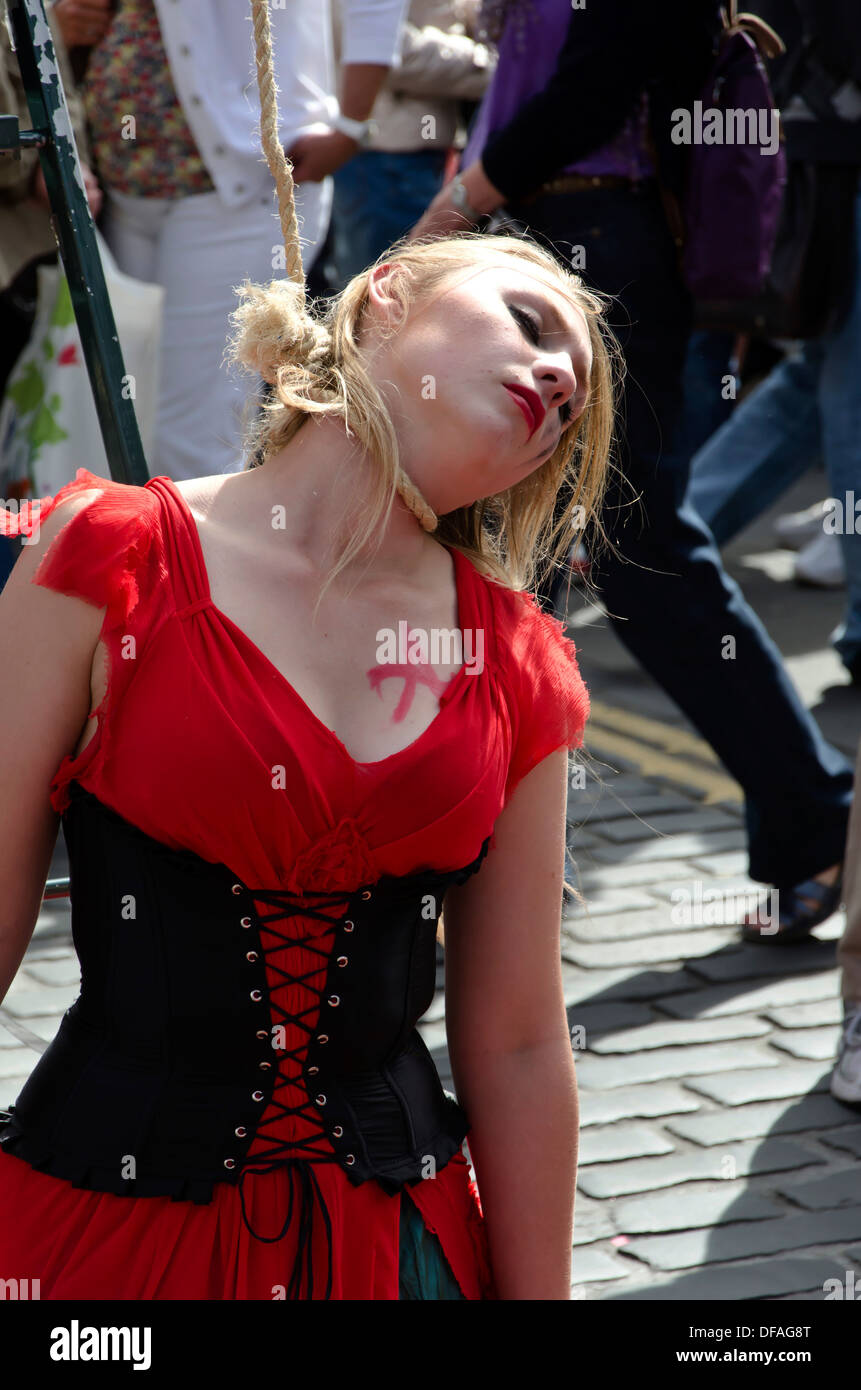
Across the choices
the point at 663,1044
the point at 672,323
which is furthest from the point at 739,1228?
the point at 672,323

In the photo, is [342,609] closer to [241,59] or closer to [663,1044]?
[663,1044]

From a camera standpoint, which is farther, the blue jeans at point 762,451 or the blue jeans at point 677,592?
the blue jeans at point 762,451

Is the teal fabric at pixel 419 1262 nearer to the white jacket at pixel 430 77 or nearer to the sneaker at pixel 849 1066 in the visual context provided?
the sneaker at pixel 849 1066

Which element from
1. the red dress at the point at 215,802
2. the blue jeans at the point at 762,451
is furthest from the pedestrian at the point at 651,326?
the blue jeans at the point at 762,451

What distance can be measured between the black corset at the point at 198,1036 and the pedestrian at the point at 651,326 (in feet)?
6.14

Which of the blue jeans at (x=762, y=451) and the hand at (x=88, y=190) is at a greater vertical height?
the hand at (x=88, y=190)

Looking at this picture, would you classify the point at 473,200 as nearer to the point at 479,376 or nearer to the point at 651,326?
the point at 651,326

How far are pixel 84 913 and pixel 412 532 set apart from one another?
0.54 meters

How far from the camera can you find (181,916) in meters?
1.66

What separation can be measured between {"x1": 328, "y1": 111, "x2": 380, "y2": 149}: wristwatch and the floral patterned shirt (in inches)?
15.3

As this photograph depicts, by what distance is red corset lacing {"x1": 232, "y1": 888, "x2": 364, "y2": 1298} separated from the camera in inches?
65.6

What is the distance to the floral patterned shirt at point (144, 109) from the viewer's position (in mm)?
4023

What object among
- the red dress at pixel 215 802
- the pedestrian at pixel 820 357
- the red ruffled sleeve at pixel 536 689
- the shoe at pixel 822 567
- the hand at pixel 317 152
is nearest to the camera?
the red dress at pixel 215 802

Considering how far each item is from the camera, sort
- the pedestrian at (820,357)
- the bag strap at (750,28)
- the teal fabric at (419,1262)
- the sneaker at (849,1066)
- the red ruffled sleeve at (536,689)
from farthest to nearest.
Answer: the pedestrian at (820,357), the bag strap at (750,28), the sneaker at (849,1066), the red ruffled sleeve at (536,689), the teal fabric at (419,1262)
